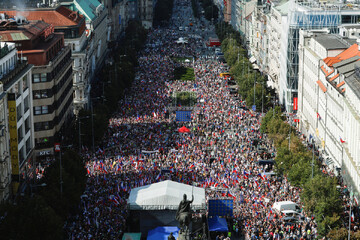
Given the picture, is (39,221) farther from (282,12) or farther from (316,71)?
(282,12)

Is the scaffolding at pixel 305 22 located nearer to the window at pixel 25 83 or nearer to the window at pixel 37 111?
the window at pixel 37 111

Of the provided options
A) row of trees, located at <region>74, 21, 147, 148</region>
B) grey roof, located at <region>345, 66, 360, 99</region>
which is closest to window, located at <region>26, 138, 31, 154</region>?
row of trees, located at <region>74, 21, 147, 148</region>

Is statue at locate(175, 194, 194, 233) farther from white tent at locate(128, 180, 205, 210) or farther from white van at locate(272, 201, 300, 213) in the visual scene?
white van at locate(272, 201, 300, 213)

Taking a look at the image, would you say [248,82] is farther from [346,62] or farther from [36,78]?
[36,78]

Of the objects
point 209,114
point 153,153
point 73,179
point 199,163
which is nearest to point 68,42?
point 209,114

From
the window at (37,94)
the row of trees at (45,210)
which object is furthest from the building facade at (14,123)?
the window at (37,94)
